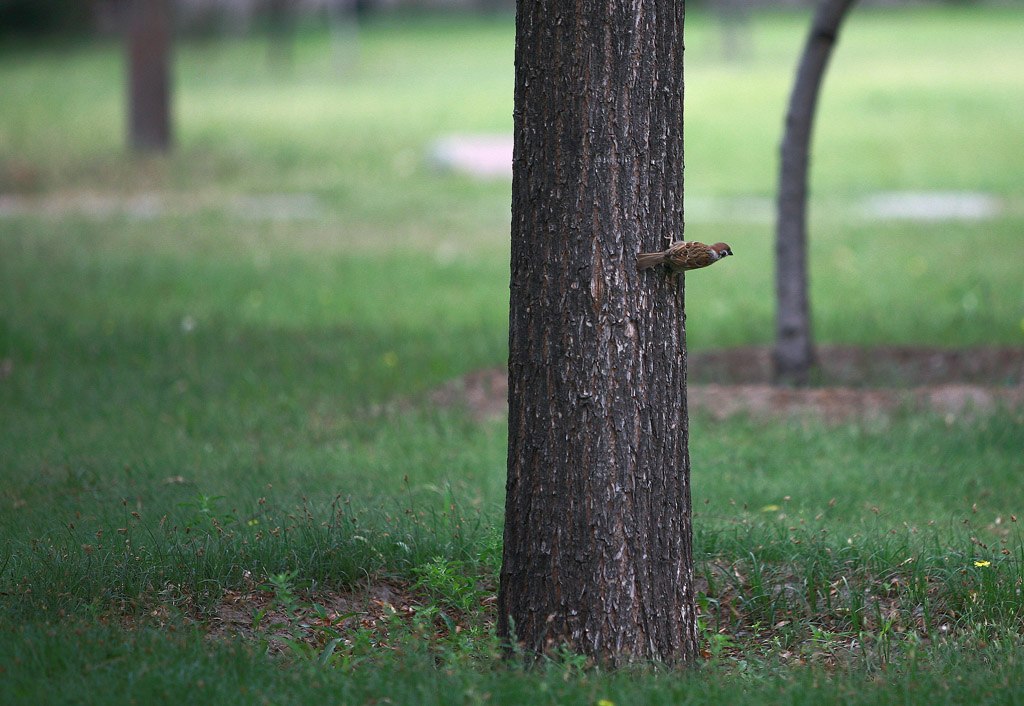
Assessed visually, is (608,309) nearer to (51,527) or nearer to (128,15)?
(51,527)

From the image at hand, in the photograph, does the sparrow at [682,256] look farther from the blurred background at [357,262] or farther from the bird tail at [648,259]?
the blurred background at [357,262]

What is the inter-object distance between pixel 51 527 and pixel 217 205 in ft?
37.5

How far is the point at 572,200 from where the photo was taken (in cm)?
328

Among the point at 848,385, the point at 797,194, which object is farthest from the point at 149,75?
the point at 848,385

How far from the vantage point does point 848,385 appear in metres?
6.86

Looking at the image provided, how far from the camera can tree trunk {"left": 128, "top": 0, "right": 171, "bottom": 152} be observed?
58.4ft

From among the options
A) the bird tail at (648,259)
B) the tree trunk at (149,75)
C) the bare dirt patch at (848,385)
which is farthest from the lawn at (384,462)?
the tree trunk at (149,75)

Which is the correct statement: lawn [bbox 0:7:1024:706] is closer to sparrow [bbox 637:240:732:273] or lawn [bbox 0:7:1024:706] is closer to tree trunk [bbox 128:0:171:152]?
sparrow [bbox 637:240:732:273]

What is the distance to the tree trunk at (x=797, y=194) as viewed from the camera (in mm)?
6695

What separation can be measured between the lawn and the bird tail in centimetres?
114

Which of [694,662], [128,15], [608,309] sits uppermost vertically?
[128,15]

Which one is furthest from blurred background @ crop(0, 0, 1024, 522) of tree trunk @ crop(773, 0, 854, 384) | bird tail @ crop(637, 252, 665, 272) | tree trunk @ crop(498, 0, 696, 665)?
bird tail @ crop(637, 252, 665, 272)

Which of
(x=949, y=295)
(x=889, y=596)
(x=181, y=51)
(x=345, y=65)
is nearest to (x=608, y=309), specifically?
(x=889, y=596)

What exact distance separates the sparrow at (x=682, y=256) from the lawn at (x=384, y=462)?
3.76 feet
